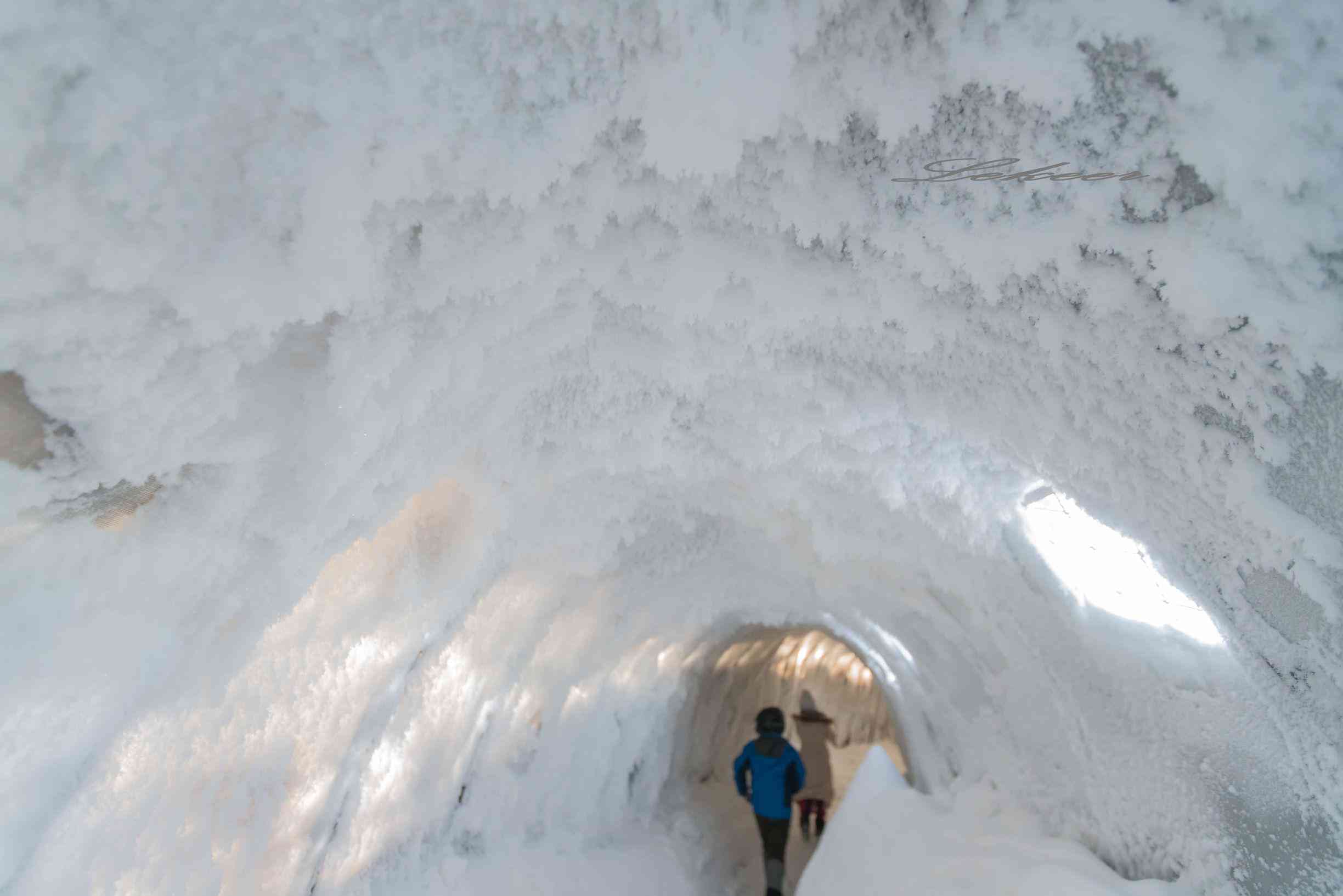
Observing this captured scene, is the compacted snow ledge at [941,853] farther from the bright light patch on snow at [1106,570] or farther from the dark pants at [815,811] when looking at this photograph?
the dark pants at [815,811]

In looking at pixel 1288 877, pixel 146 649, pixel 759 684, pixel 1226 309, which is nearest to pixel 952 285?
pixel 1226 309

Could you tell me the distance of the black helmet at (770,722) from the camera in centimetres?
783

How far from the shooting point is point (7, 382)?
Answer: 69.2 inches

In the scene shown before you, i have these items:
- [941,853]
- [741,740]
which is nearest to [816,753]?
[741,740]

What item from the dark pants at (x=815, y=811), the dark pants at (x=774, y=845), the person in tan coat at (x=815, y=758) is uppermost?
the person in tan coat at (x=815, y=758)

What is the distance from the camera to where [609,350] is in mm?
3238

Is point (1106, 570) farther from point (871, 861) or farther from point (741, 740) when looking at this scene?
point (741, 740)

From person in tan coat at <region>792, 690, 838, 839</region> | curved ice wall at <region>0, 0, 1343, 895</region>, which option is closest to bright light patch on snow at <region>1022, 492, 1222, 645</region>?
curved ice wall at <region>0, 0, 1343, 895</region>

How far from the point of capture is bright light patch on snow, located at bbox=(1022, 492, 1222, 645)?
285 centimetres

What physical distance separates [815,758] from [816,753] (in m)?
0.06

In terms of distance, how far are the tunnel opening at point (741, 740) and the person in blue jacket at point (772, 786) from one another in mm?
897

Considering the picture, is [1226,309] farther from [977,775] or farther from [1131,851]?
[977,775]

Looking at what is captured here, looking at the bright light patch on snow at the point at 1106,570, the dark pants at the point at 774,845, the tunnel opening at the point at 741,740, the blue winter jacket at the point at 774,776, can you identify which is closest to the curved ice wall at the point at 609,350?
the bright light patch on snow at the point at 1106,570

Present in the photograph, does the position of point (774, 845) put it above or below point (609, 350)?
below
